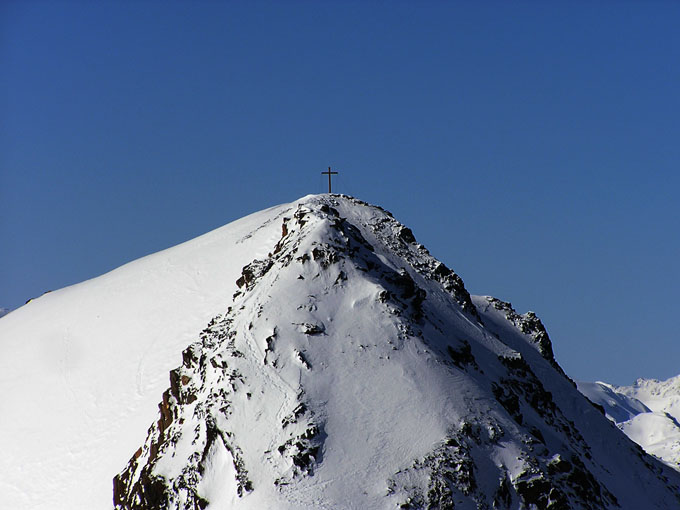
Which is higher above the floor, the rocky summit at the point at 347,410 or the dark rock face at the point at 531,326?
the dark rock face at the point at 531,326

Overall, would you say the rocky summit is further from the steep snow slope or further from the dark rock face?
the dark rock face

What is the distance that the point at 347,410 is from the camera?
65.3 metres

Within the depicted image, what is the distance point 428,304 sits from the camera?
80.1m

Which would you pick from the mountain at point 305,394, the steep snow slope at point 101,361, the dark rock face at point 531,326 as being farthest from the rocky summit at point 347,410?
the dark rock face at point 531,326

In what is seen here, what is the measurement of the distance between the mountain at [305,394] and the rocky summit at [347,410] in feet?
0.40

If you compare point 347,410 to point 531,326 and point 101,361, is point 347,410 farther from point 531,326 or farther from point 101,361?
point 531,326

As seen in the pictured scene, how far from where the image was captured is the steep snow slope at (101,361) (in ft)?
250

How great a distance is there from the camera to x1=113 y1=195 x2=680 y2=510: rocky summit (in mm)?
61938

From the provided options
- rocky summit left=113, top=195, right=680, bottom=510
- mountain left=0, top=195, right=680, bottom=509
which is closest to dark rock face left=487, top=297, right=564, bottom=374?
mountain left=0, top=195, right=680, bottom=509

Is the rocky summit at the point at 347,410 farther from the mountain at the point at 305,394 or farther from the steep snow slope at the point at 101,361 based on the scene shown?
the steep snow slope at the point at 101,361

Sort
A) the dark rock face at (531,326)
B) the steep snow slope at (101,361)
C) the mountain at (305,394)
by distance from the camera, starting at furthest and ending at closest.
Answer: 1. the dark rock face at (531,326)
2. the steep snow slope at (101,361)
3. the mountain at (305,394)

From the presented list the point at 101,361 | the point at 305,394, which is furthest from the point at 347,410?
the point at 101,361

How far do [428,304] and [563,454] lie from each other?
624 inches

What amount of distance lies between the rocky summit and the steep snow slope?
10.6ft
